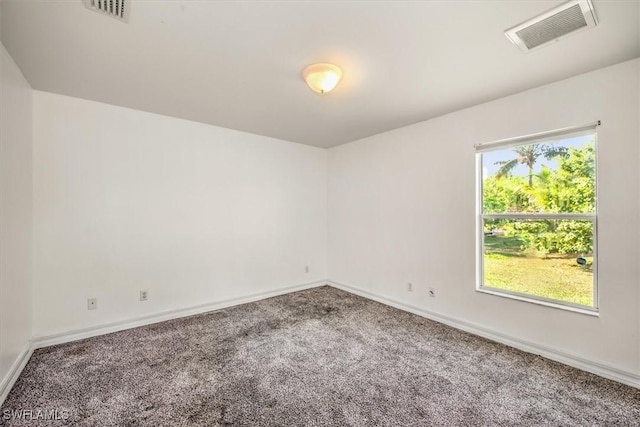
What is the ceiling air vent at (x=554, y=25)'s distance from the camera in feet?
5.11

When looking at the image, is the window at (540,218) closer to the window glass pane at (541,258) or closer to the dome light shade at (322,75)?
the window glass pane at (541,258)

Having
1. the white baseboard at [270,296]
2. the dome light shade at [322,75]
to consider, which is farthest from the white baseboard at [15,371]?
the dome light shade at [322,75]

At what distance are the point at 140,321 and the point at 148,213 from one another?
1.23m

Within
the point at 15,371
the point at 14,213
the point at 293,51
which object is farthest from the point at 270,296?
the point at 293,51

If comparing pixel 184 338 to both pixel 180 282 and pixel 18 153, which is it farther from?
pixel 18 153

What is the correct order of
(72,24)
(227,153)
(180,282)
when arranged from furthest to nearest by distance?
(227,153), (180,282), (72,24)

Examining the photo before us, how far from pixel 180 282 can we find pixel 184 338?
819mm

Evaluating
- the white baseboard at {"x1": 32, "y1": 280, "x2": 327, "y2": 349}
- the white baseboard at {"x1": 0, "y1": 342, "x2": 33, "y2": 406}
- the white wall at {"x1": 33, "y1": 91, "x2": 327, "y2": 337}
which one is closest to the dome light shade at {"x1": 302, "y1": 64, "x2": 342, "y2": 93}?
Answer: the white wall at {"x1": 33, "y1": 91, "x2": 327, "y2": 337}

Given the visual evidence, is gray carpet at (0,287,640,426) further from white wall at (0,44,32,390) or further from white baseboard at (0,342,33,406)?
white wall at (0,44,32,390)

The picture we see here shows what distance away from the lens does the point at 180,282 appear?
3.39 metres

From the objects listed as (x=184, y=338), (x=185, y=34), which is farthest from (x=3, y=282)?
(x=185, y=34)

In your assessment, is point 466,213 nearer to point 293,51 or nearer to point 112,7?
point 293,51

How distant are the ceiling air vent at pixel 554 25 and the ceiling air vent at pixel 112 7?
233cm

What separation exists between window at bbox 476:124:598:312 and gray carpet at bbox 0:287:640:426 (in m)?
0.65
